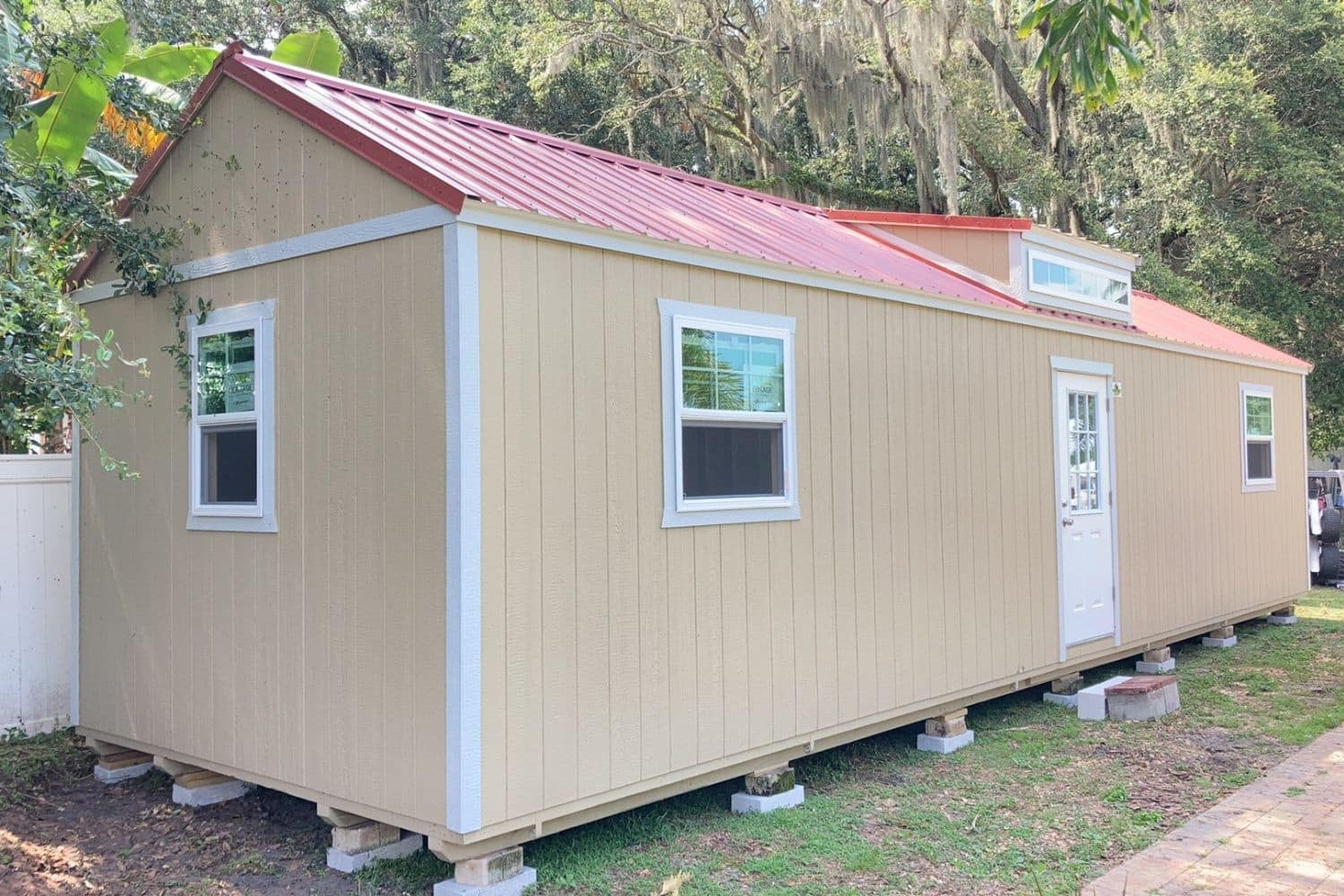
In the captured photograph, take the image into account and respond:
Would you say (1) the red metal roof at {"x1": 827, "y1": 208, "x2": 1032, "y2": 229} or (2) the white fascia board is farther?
(1) the red metal roof at {"x1": 827, "y1": 208, "x2": 1032, "y2": 229}

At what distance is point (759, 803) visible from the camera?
5602 millimetres

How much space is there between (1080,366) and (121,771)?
689cm

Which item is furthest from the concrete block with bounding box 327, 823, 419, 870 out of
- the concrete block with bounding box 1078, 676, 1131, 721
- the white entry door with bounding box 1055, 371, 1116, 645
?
the white entry door with bounding box 1055, 371, 1116, 645

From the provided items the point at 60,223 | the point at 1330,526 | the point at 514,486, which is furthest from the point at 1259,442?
the point at 60,223

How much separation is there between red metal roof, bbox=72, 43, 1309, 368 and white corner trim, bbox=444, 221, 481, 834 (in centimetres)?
29

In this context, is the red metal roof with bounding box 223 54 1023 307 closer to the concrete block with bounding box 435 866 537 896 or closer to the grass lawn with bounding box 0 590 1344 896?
the concrete block with bounding box 435 866 537 896

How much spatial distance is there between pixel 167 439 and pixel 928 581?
435 centimetres

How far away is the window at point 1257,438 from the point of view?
11266mm

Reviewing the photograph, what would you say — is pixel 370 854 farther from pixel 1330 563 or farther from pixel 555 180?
pixel 1330 563

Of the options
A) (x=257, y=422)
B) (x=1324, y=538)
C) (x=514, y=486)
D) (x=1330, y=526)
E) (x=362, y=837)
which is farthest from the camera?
(x=1324, y=538)

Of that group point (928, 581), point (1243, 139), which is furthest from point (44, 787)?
point (1243, 139)

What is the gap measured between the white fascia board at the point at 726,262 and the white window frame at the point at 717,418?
0.73ft

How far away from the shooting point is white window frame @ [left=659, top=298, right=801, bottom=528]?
5.21 m

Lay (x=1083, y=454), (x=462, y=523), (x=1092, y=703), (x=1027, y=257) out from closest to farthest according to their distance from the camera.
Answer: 1. (x=462, y=523)
2. (x=1092, y=703)
3. (x=1027, y=257)
4. (x=1083, y=454)
